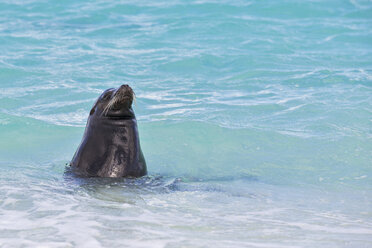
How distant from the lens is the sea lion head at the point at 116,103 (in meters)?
6.23

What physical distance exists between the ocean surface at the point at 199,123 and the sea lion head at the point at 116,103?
685 mm

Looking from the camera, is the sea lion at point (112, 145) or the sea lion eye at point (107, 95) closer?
the sea lion at point (112, 145)

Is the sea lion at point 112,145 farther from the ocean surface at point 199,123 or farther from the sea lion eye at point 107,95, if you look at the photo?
the ocean surface at point 199,123

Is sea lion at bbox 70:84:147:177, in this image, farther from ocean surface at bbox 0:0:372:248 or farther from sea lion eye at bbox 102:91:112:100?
ocean surface at bbox 0:0:372:248

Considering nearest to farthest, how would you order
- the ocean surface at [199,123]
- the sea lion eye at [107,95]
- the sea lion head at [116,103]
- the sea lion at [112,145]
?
the ocean surface at [199,123] < the sea lion head at [116,103] < the sea lion at [112,145] < the sea lion eye at [107,95]

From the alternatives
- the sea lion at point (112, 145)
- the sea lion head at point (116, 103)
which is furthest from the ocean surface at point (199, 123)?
the sea lion head at point (116, 103)

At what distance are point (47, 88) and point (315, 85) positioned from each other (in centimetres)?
467

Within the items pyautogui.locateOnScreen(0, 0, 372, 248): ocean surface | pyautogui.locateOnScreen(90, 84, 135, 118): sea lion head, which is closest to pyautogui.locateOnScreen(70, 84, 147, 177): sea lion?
pyautogui.locateOnScreen(90, 84, 135, 118): sea lion head

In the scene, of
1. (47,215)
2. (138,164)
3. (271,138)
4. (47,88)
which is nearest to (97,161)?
(138,164)

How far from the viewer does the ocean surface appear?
185 inches

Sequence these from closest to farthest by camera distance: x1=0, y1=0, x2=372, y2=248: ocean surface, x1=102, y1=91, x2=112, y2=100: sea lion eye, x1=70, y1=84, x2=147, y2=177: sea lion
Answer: x1=0, y1=0, x2=372, y2=248: ocean surface < x1=70, y1=84, x2=147, y2=177: sea lion < x1=102, y1=91, x2=112, y2=100: sea lion eye

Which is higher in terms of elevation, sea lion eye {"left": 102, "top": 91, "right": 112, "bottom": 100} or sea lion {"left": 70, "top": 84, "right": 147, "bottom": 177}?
sea lion eye {"left": 102, "top": 91, "right": 112, "bottom": 100}

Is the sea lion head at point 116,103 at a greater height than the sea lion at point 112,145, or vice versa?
the sea lion head at point 116,103

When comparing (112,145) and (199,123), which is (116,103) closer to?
(112,145)
